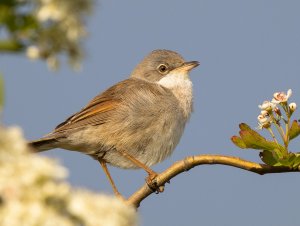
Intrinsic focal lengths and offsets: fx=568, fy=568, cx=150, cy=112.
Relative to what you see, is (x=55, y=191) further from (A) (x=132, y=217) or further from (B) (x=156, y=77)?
(B) (x=156, y=77)

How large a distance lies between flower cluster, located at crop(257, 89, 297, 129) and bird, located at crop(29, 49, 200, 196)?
285cm

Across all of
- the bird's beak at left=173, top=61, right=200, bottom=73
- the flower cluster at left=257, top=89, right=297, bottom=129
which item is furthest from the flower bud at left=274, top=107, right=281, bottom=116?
the bird's beak at left=173, top=61, right=200, bottom=73

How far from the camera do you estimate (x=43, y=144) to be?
5859 millimetres

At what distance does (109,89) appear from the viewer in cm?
700

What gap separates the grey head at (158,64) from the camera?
759 centimetres

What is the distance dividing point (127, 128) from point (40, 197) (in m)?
5.35

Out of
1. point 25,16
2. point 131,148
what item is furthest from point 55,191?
point 131,148

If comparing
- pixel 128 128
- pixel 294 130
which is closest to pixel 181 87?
pixel 128 128

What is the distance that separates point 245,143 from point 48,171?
7.25ft

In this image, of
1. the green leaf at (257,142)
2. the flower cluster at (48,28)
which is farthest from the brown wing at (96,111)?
the flower cluster at (48,28)

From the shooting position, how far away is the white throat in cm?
676

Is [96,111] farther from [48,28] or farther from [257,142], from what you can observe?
[48,28]

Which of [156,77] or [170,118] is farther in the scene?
[156,77]

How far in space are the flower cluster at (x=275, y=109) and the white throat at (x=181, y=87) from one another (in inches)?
138
